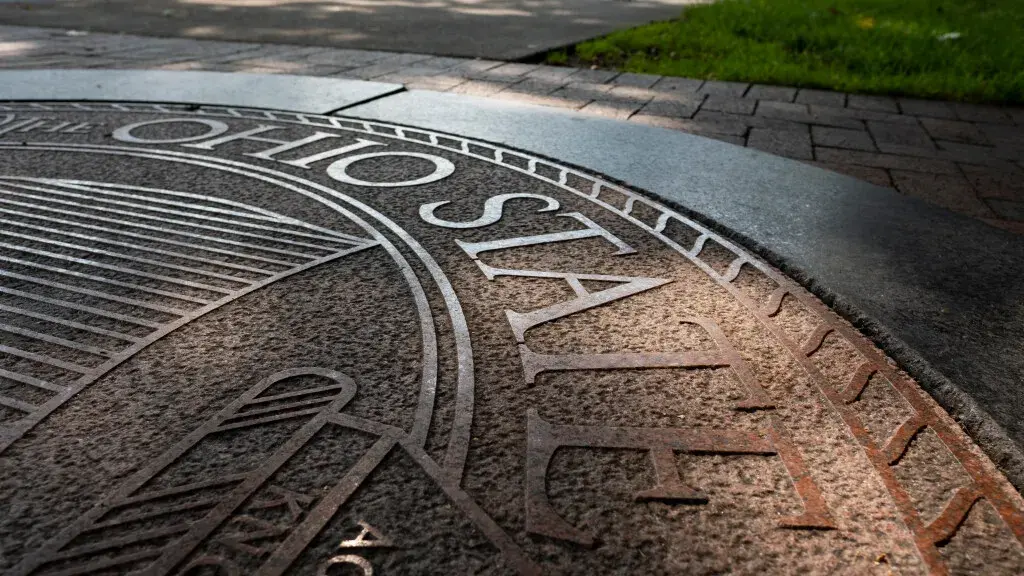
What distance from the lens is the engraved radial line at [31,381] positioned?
4.52ft

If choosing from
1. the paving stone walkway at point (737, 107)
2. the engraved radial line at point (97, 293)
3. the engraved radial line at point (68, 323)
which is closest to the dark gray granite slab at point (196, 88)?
the paving stone walkway at point (737, 107)

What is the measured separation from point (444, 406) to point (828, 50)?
5.32m

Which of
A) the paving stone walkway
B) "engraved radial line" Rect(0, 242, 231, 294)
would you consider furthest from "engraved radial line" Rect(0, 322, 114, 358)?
the paving stone walkway

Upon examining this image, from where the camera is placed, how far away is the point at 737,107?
3951mm

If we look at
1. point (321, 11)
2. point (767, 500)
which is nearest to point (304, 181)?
point (767, 500)

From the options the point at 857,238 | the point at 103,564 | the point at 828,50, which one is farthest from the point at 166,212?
the point at 828,50

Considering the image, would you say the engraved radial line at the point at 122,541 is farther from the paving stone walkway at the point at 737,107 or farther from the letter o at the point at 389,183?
the paving stone walkway at the point at 737,107

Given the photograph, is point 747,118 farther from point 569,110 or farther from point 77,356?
point 77,356

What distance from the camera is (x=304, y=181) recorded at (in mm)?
2469

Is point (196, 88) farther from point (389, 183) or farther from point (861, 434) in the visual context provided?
point (861, 434)

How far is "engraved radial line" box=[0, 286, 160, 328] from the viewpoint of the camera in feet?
5.24

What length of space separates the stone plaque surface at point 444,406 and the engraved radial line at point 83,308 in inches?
0.4

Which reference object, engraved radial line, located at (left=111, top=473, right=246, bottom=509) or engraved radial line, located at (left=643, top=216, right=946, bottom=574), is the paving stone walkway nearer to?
engraved radial line, located at (left=643, top=216, right=946, bottom=574)

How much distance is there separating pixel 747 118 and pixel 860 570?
3.04 metres
